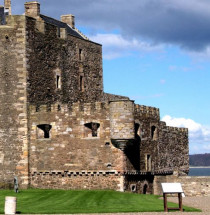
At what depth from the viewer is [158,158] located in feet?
159

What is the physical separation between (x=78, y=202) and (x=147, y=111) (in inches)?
533

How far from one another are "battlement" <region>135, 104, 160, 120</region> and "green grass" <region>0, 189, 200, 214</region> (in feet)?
21.5

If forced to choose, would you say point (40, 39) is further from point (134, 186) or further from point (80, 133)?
point (134, 186)

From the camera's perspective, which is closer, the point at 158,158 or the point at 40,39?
the point at 40,39

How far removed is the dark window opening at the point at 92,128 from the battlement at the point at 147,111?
9.87ft

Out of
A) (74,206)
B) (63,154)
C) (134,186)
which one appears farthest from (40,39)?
(74,206)

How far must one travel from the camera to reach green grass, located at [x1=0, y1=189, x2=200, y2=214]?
30.6m

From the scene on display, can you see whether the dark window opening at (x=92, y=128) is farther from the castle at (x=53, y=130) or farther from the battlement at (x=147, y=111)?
the battlement at (x=147, y=111)

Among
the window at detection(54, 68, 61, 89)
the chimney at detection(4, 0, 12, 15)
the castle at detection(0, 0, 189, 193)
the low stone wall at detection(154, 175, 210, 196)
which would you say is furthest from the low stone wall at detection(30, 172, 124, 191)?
the chimney at detection(4, 0, 12, 15)

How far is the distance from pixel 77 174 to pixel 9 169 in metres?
4.65

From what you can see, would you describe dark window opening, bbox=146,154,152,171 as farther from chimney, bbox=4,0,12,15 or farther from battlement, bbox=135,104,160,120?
chimney, bbox=4,0,12,15

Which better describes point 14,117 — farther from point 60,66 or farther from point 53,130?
point 60,66

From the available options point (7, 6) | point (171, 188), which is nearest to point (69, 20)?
point (7, 6)

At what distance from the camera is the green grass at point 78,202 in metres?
30.6
